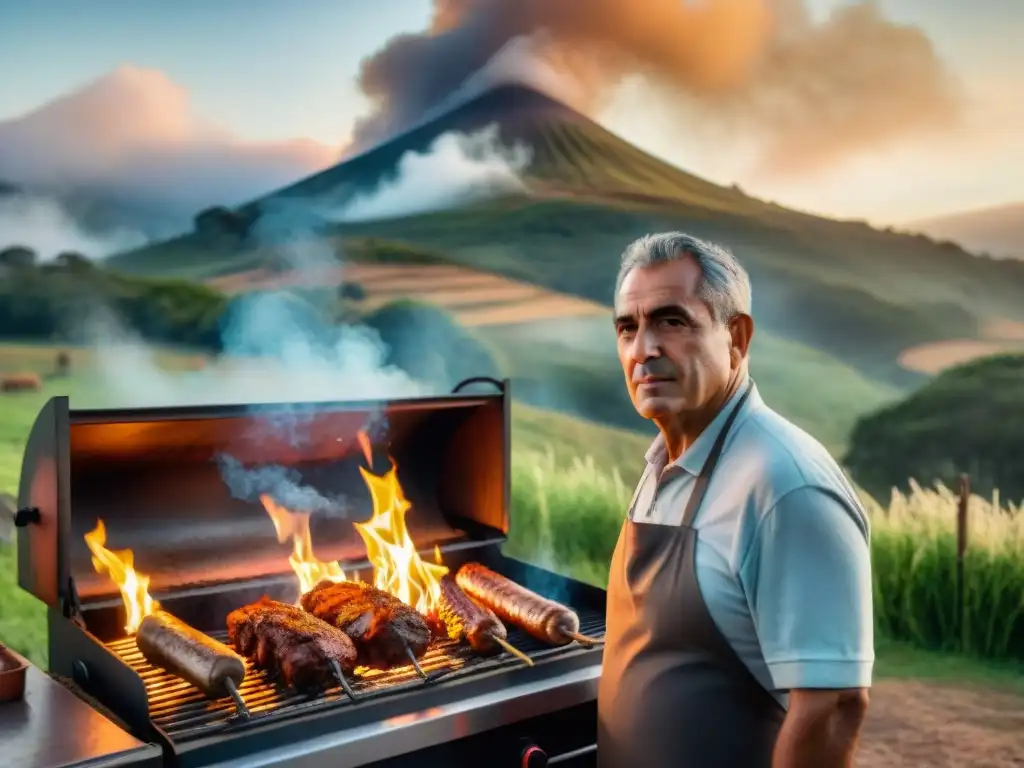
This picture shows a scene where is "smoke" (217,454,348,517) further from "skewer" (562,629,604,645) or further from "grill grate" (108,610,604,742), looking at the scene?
"skewer" (562,629,604,645)

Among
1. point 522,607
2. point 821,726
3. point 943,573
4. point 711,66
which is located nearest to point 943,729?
point 943,573

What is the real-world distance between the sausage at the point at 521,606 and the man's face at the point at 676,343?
89 cm

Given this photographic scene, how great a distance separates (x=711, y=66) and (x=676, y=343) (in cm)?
394

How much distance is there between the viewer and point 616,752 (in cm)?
219

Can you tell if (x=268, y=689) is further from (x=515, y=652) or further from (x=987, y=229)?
(x=987, y=229)

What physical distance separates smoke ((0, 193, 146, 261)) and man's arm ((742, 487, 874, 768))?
12.9 ft

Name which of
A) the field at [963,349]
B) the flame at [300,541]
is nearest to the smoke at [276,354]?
the flame at [300,541]

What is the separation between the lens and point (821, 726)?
1711 millimetres

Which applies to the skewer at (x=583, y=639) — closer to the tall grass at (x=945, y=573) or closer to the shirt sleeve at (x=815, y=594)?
the shirt sleeve at (x=815, y=594)

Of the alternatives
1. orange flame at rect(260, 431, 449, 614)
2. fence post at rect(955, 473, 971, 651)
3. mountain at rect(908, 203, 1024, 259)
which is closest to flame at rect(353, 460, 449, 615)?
orange flame at rect(260, 431, 449, 614)

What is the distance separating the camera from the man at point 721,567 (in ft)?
5.60

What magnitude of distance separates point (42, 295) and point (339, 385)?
1575mm

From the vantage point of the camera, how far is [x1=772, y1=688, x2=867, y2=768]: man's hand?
169cm

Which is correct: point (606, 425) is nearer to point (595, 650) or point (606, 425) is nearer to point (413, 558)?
point (413, 558)
